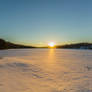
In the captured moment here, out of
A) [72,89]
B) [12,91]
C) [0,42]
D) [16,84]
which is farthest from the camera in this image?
[0,42]

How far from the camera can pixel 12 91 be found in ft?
9.68

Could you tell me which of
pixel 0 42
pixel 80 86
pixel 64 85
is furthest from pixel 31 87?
pixel 0 42

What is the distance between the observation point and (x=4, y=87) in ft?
10.3

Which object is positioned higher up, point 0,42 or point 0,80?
point 0,42

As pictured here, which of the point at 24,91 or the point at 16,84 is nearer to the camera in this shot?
the point at 24,91

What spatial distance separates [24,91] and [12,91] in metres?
0.41

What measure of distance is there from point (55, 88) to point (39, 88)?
609 mm

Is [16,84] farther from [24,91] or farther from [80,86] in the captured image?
[80,86]

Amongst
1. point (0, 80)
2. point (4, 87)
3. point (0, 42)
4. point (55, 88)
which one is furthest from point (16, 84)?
point (0, 42)

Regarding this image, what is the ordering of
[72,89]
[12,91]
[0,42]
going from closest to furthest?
[12,91]
[72,89]
[0,42]

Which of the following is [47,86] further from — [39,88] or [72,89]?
[72,89]

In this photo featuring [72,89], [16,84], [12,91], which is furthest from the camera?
[16,84]

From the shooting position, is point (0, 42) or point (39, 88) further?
point (0, 42)

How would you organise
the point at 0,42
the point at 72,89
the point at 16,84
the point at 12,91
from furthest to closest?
the point at 0,42 → the point at 16,84 → the point at 72,89 → the point at 12,91
